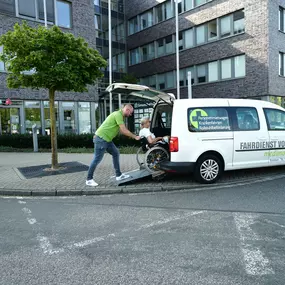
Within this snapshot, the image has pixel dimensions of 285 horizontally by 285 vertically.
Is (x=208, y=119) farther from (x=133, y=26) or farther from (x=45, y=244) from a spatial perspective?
(x=133, y=26)

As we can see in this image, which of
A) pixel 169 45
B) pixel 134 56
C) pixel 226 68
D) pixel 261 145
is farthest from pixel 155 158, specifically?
pixel 134 56

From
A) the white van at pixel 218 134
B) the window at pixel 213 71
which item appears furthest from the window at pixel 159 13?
the white van at pixel 218 134

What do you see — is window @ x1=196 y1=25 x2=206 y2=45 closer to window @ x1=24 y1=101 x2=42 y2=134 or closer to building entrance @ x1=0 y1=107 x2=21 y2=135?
window @ x1=24 y1=101 x2=42 y2=134

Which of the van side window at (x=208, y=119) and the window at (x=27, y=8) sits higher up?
the window at (x=27, y=8)

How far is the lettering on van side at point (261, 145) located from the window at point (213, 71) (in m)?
15.3

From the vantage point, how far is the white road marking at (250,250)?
2859 mm

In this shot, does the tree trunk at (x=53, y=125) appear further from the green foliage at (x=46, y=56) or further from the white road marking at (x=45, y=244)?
the white road marking at (x=45, y=244)

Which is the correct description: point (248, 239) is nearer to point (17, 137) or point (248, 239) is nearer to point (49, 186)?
point (49, 186)

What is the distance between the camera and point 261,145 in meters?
6.96

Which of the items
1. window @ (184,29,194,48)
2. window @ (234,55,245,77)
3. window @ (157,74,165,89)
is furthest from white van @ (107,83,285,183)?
window @ (157,74,165,89)

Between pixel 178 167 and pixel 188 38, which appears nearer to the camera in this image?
pixel 178 167

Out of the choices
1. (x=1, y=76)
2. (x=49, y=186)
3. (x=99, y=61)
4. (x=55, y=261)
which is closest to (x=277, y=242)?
(x=55, y=261)

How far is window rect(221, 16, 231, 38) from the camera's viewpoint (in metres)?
20.5

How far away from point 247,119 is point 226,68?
603 inches
